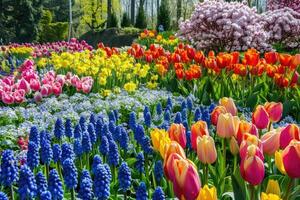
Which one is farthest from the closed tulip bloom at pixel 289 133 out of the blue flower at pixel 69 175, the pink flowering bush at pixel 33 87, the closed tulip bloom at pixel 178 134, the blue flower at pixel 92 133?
the pink flowering bush at pixel 33 87

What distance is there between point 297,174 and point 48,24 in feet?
115

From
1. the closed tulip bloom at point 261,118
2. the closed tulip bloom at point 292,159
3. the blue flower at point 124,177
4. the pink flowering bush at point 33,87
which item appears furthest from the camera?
the pink flowering bush at point 33,87

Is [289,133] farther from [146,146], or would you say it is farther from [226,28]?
[226,28]

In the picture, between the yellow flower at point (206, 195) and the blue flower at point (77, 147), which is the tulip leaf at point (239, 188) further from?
the blue flower at point (77, 147)

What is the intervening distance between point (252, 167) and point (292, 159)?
0.12m

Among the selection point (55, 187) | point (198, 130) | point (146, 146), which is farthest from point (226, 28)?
point (55, 187)

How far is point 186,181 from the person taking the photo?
142 cm

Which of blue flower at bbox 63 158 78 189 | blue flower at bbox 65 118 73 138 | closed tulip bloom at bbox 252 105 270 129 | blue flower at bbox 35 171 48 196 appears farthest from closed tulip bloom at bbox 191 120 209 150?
blue flower at bbox 65 118 73 138

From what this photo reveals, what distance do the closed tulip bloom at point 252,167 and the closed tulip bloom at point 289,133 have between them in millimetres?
277

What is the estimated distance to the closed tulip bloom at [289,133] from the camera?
182cm

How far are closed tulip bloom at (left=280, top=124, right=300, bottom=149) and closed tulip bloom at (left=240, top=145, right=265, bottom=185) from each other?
28cm

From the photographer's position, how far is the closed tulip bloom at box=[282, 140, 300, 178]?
1.56 m

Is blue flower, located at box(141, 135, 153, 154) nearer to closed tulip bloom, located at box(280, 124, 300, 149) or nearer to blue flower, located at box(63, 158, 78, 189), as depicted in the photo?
blue flower, located at box(63, 158, 78, 189)

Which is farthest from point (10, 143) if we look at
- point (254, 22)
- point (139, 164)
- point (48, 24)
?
point (48, 24)
